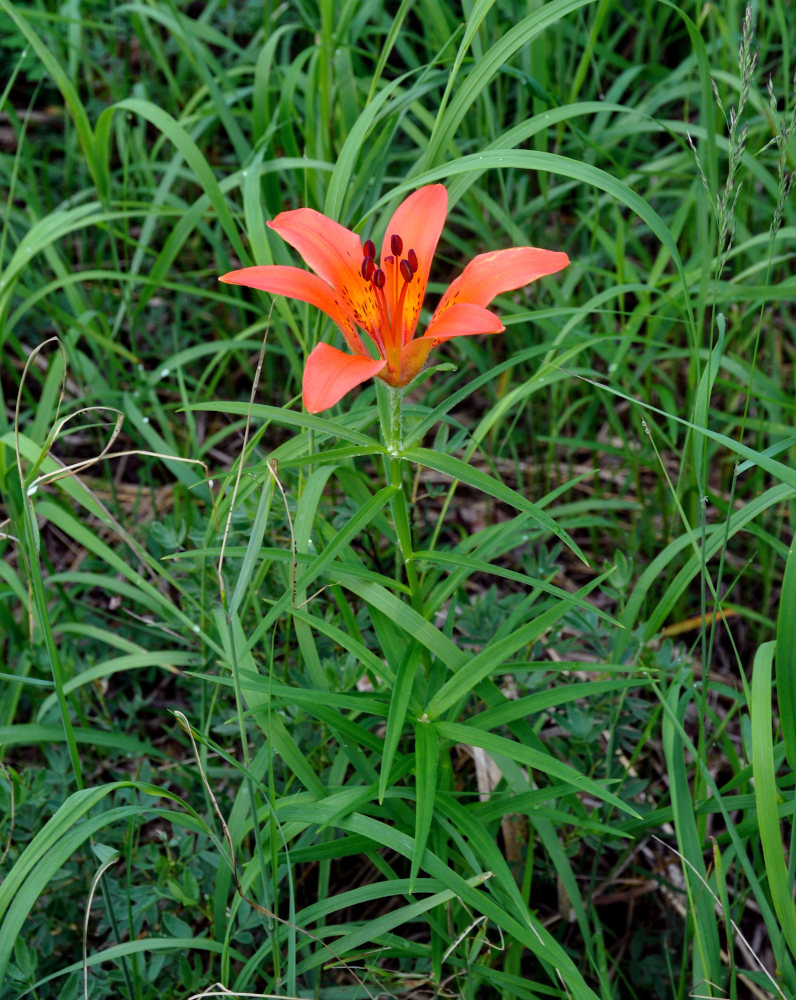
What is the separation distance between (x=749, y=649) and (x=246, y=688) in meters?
1.38

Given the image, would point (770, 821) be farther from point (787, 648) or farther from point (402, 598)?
point (402, 598)

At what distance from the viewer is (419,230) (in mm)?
1407

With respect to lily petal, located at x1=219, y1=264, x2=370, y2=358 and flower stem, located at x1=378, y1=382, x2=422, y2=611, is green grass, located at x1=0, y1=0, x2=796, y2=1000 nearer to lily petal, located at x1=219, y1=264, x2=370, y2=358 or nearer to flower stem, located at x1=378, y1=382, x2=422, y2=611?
flower stem, located at x1=378, y1=382, x2=422, y2=611

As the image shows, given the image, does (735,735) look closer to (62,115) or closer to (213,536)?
(213,536)

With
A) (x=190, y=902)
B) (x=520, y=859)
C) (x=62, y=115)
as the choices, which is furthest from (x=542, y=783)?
(x=62, y=115)

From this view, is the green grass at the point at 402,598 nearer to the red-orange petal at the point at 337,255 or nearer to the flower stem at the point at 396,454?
the flower stem at the point at 396,454

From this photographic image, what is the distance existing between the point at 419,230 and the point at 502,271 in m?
0.19

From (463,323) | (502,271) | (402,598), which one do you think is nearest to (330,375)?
(463,323)

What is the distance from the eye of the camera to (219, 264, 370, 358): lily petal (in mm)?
1238

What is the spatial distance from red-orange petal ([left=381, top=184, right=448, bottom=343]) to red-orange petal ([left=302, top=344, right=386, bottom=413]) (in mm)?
222

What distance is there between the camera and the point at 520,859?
173 cm

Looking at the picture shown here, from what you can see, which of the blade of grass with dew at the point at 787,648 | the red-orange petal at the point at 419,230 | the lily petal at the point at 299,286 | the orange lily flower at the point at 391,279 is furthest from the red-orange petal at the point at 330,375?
the blade of grass with dew at the point at 787,648

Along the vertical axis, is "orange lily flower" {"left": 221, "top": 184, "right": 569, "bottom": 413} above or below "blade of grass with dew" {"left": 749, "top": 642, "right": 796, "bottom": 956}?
above

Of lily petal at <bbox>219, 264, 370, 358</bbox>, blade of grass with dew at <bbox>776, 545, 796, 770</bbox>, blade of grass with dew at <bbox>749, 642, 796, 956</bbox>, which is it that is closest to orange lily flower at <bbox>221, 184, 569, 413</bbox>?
lily petal at <bbox>219, 264, 370, 358</bbox>
